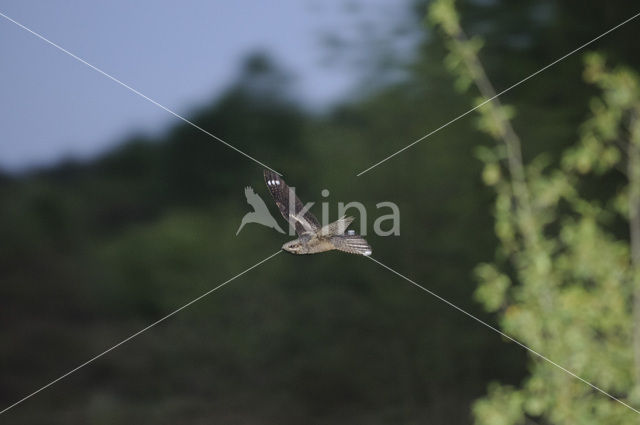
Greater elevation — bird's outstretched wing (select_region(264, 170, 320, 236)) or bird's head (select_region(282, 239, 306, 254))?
bird's outstretched wing (select_region(264, 170, 320, 236))

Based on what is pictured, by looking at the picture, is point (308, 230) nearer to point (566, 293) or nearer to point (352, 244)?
point (352, 244)

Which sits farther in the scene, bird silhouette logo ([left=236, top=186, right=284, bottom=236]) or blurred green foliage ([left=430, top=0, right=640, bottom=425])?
blurred green foliage ([left=430, top=0, right=640, bottom=425])

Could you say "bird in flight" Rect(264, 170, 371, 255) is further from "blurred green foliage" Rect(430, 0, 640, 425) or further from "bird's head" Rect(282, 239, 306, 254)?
"blurred green foliage" Rect(430, 0, 640, 425)

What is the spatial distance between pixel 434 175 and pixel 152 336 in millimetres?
1246

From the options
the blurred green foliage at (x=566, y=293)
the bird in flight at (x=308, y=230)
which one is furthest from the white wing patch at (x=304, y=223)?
the blurred green foliage at (x=566, y=293)

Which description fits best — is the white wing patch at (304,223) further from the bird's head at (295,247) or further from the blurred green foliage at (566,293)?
the blurred green foliage at (566,293)

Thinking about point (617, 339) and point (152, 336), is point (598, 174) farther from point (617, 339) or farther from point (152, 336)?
point (152, 336)

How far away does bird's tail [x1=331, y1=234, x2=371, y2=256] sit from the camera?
0.45m

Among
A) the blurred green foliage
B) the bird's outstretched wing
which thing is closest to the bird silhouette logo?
the bird's outstretched wing

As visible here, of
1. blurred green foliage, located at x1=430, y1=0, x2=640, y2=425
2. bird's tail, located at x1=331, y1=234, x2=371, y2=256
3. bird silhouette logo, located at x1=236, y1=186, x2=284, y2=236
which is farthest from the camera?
blurred green foliage, located at x1=430, y1=0, x2=640, y2=425

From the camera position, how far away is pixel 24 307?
2.33m

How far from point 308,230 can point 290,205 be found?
0.04 metres

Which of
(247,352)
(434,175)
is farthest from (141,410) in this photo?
(434,175)

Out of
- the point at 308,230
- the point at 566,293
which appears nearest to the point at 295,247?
the point at 308,230
